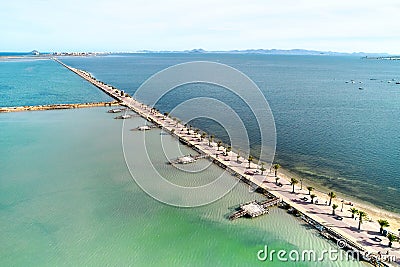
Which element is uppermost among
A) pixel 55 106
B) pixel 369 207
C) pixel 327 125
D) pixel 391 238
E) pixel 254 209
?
pixel 55 106

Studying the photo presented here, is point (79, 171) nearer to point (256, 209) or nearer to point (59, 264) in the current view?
point (59, 264)

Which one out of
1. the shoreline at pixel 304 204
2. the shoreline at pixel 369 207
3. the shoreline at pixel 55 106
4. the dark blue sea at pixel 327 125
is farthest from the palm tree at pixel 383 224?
the shoreline at pixel 55 106

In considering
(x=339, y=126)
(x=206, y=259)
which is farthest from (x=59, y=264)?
(x=339, y=126)

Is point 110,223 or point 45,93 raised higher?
point 45,93

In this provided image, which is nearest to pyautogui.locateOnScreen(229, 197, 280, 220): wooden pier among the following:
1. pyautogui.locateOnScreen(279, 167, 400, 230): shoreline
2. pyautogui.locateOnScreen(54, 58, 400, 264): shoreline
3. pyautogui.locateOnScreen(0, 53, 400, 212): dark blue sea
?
pyautogui.locateOnScreen(54, 58, 400, 264): shoreline

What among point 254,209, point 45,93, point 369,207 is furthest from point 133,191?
point 45,93

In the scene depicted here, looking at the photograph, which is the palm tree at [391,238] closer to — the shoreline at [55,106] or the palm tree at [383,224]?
the palm tree at [383,224]

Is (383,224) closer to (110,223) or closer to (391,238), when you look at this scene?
(391,238)

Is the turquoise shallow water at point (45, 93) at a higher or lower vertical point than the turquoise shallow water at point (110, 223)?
higher
